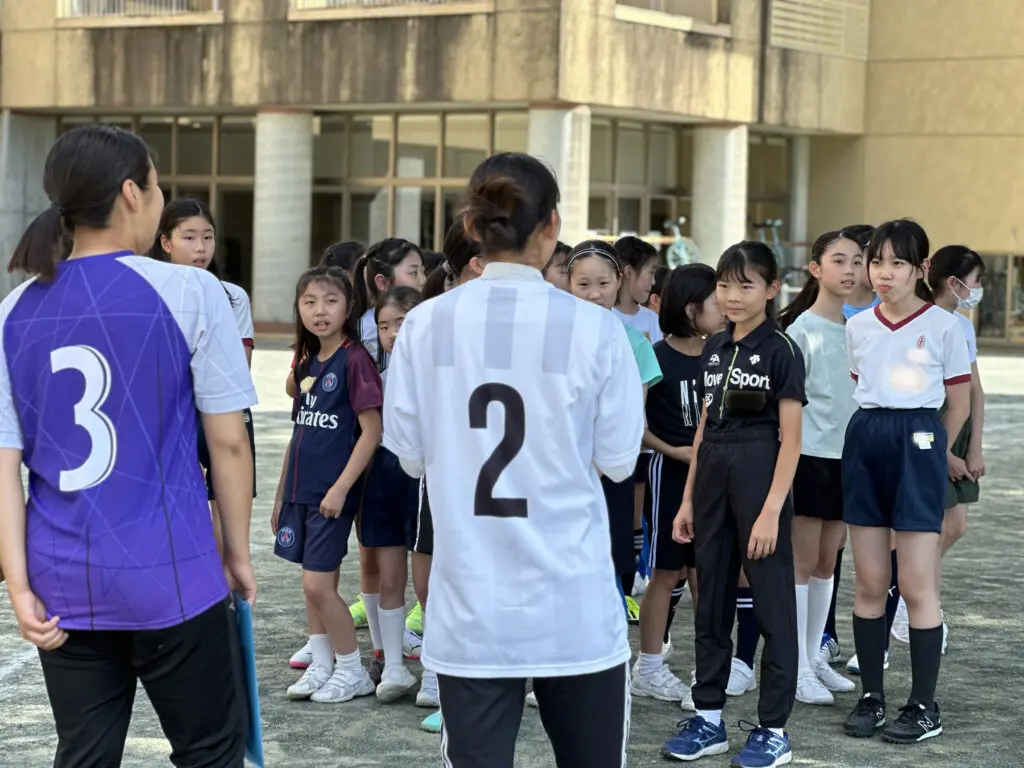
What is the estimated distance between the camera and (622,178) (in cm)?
2989

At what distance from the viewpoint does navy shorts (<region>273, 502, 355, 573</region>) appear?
19.4ft

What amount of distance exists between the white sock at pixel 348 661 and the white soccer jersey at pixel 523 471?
2754mm

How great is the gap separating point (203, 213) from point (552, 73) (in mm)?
19651

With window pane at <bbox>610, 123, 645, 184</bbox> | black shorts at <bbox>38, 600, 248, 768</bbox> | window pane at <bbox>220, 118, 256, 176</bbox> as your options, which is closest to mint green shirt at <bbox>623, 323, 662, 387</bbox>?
black shorts at <bbox>38, 600, 248, 768</bbox>

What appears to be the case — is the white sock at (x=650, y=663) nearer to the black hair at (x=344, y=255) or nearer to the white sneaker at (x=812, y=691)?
the white sneaker at (x=812, y=691)

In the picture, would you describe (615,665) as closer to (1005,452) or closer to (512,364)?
(512,364)

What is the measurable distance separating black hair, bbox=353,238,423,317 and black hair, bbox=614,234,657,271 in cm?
94

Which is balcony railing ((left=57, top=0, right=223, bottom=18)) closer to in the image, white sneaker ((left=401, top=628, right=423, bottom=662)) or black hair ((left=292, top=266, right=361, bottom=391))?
white sneaker ((left=401, top=628, right=423, bottom=662))

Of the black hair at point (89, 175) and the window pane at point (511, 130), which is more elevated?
the window pane at point (511, 130)

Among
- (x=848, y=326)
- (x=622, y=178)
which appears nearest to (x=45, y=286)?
(x=848, y=326)

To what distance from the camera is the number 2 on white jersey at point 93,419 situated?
322cm

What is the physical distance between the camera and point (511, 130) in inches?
1105

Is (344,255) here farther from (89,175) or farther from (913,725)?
(89,175)

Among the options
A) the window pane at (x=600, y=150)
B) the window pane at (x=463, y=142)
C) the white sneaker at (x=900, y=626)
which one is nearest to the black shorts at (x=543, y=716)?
the white sneaker at (x=900, y=626)
